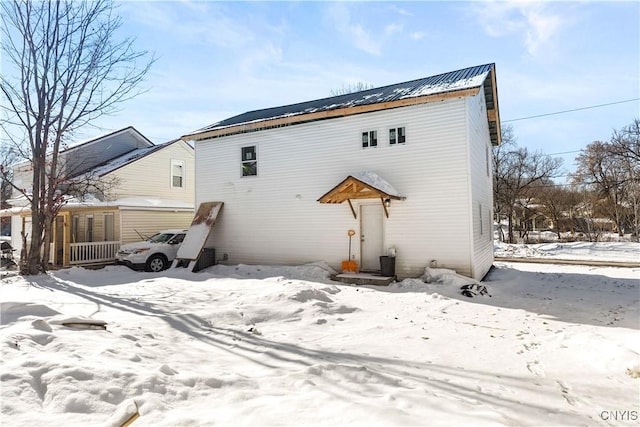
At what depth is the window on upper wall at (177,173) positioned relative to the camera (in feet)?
67.8

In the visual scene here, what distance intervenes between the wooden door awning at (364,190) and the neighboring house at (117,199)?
34.4ft

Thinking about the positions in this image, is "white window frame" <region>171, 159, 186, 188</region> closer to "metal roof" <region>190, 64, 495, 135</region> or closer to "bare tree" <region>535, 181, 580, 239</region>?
"metal roof" <region>190, 64, 495, 135</region>

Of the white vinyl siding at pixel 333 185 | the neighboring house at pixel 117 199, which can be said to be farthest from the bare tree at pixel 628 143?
the neighboring house at pixel 117 199

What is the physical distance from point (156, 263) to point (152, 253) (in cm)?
44

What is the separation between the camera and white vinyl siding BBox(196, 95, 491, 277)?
32.7 feet

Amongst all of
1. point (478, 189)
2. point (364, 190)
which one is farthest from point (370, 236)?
point (478, 189)

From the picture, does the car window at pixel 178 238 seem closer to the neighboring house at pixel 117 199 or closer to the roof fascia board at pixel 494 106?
the neighboring house at pixel 117 199

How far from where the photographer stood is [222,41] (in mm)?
9312

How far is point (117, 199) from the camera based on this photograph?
1769cm

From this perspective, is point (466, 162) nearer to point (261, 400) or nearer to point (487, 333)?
point (487, 333)

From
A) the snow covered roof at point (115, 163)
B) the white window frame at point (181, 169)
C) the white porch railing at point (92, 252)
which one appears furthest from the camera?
the white window frame at point (181, 169)

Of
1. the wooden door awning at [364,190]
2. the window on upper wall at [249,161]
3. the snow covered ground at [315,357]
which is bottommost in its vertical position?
the snow covered ground at [315,357]

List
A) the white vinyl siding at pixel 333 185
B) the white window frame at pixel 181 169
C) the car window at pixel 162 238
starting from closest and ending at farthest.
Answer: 1. the white vinyl siding at pixel 333 185
2. the car window at pixel 162 238
3. the white window frame at pixel 181 169

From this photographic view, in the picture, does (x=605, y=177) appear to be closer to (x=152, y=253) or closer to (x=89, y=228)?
(x=152, y=253)
